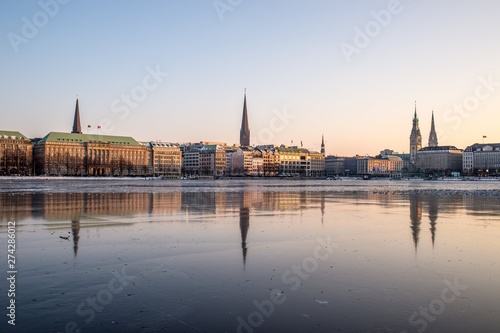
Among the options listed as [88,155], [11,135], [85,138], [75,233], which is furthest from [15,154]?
[75,233]

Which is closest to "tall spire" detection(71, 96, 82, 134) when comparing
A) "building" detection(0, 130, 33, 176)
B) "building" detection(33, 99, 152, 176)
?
"building" detection(33, 99, 152, 176)

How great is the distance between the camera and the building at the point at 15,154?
143 metres

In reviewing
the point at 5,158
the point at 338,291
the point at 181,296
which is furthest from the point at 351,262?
the point at 5,158

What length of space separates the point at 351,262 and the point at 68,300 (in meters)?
7.29

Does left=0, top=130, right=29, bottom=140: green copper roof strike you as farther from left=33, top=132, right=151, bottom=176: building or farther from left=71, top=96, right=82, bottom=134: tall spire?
left=71, top=96, right=82, bottom=134: tall spire

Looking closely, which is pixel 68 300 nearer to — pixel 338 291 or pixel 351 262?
pixel 338 291

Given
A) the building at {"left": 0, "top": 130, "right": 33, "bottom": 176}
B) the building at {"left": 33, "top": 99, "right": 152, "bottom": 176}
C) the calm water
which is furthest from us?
Result: the building at {"left": 33, "top": 99, "right": 152, "bottom": 176}

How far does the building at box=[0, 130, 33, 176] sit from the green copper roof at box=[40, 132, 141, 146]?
6915 millimetres

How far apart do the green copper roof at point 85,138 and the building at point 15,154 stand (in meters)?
6.91

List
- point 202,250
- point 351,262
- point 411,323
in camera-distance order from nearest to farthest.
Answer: point 411,323
point 351,262
point 202,250

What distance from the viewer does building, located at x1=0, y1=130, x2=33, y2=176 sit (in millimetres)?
142538

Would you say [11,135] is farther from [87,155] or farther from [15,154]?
[87,155]

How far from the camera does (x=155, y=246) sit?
1528cm

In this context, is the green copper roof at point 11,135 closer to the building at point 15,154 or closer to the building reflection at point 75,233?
the building at point 15,154
